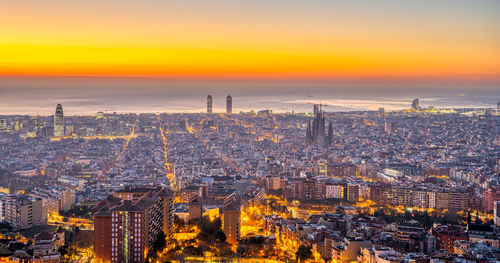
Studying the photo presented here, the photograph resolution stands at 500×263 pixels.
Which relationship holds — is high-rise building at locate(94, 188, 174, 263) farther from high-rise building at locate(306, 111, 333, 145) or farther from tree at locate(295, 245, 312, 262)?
high-rise building at locate(306, 111, 333, 145)

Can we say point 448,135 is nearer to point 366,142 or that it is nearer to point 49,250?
point 366,142

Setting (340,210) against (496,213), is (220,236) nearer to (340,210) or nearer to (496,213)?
(340,210)

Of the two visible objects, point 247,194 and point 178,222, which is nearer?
point 178,222

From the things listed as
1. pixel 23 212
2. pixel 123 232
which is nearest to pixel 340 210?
pixel 123 232

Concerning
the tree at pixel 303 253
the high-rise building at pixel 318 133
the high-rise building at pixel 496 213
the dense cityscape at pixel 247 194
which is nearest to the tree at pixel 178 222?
the dense cityscape at pixel 247 194

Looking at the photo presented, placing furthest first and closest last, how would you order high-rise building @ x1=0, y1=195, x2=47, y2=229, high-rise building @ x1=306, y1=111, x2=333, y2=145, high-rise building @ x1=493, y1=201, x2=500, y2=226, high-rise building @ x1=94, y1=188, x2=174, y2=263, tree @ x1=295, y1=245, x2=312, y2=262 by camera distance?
1. high-rise building @ x1=306, y1=111, x2=333, y2=145
2. high-rise building @ x1=0, y1=195, x2=47, y2=229
3. high-rise building @ x1=493, y1=201, x2=500, y2=226
4. tree @ x1=295, y1=245, x2=312, y2=262
5. high-rise building @ x1=94, y1=188, x2=174, y2=263

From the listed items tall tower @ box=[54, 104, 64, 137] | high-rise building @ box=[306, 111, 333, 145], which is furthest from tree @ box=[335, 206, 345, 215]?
tall tower @ box=[54, 104, 64, 137]
